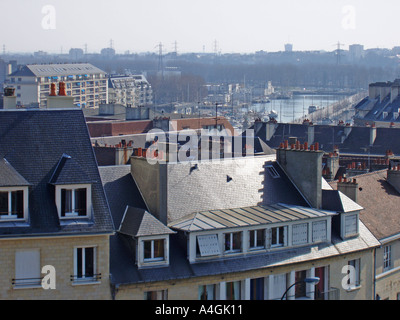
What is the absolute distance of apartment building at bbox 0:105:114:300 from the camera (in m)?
16.6

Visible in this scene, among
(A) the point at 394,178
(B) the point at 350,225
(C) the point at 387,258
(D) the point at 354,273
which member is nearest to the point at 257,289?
(D) the point at 354,273

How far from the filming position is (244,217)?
19.9 m

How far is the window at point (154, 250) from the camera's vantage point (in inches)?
711

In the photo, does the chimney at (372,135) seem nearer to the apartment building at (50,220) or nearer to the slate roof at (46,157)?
the slate roof at (46,157)

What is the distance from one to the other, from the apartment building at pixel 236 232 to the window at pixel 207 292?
2cm

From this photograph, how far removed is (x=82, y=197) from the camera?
1730cm

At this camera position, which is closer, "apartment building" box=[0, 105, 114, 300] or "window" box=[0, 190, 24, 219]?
"apartment building" box=[0, 105, 114, 300]

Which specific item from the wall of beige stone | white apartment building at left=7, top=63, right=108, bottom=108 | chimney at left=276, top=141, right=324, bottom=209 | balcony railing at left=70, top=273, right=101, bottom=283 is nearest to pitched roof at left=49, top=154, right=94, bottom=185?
balcony railing at left=70, top=273, right=101, bottom=283

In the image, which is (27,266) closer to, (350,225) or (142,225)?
(142,225)

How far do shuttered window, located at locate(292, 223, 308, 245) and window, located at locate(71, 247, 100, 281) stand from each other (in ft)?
16.9

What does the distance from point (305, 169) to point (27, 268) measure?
329 inches

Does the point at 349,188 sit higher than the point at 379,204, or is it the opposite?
the point at 349,188

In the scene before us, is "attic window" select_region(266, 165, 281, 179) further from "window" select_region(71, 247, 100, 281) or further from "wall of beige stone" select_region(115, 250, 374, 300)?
"window" select_region(71, 247, 100, 281)
